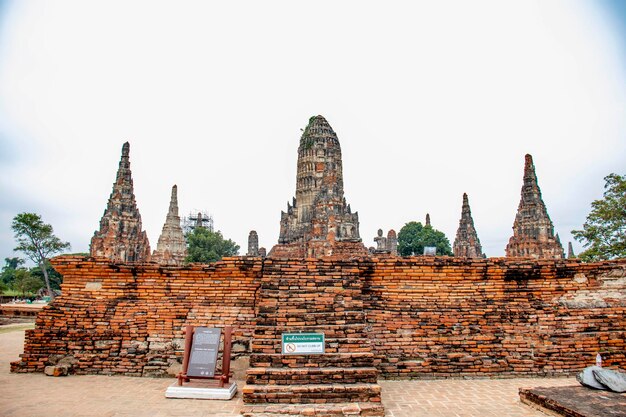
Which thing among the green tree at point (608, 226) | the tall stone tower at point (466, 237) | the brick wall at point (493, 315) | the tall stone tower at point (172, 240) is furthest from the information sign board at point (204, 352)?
the tall stone tower at point (172, 240)

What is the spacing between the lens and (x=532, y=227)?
26.5 m

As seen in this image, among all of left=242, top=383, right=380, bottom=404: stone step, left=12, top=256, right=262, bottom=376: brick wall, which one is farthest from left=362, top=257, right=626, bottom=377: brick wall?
left=12, top=256, right=262, bottom=376: brick wall

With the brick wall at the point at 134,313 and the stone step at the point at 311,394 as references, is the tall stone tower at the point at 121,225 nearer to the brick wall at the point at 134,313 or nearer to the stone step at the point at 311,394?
the brick wall at the point at 134,313

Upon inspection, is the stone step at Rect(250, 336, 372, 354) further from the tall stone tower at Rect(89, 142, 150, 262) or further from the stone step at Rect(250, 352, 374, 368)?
the tall stone tower at Rect(89, 142, 150, 262)

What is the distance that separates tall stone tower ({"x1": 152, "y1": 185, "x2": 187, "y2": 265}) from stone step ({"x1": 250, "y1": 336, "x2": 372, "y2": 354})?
125ft

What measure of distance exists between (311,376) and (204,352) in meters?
1.82

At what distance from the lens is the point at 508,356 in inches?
301

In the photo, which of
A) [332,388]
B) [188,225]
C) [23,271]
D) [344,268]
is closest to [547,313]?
[344,268]

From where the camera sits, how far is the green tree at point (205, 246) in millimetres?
56125

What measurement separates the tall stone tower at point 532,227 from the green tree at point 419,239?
A: 33.7 m

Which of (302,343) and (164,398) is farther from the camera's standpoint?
(302,343)

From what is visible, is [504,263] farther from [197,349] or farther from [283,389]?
[197,349]

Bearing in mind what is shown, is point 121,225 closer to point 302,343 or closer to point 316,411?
point 302,343

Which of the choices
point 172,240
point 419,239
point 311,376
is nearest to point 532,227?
point 311,376
